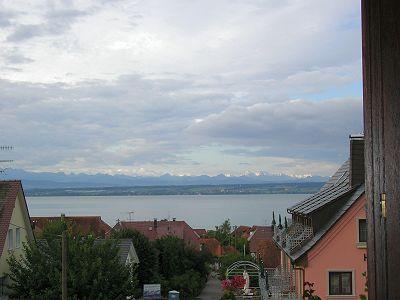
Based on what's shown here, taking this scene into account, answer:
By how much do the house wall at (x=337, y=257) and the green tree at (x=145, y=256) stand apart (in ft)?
52.8

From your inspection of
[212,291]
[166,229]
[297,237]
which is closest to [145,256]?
[212,291]

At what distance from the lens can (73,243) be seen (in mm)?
17625

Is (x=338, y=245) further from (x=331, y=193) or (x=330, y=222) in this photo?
(x=331, y=193)

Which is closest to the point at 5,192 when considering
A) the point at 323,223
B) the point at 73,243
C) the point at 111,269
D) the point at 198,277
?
the point at 73,243

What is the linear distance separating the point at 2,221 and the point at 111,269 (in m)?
3.83

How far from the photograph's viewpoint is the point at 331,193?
54.8 feet

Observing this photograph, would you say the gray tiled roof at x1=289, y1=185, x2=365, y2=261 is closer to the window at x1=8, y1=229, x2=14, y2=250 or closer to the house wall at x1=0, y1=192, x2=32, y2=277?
the house wall at x1=0, y1=192, x2=32, y2=277

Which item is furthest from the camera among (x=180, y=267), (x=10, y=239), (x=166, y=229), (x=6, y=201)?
(x=166, y=229)

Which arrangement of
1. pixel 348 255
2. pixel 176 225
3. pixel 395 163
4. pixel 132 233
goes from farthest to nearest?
pixel 176 225, pixel 132 233, pixel 348 255, pixel 395 163

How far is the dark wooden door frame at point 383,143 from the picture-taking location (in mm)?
1570

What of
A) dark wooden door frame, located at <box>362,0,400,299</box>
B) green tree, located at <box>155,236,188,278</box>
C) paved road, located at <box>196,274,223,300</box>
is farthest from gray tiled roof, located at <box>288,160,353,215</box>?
green tree, located at <box>155,236,188,278</box>

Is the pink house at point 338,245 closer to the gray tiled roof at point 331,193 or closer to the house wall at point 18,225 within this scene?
the gray tiled roof at point 331,193

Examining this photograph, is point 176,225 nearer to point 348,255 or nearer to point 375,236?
point 348,255

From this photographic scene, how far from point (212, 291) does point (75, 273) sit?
62.4 feet
